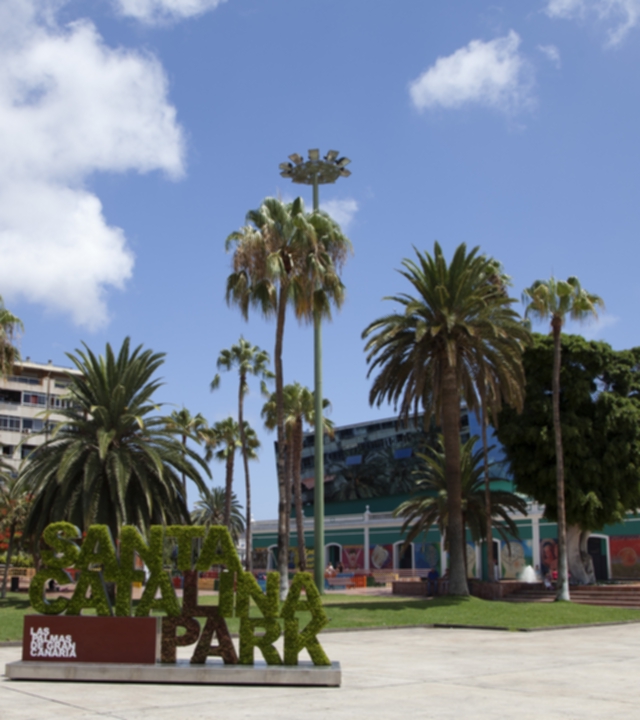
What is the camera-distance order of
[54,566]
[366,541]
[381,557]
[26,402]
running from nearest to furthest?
[54,566] < [381,557] < [366,541] < [26,402]

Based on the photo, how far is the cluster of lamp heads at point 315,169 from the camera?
3409 centimetres

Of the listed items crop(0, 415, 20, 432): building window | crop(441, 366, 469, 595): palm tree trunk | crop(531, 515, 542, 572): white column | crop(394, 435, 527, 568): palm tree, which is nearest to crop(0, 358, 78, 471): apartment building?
crop(0, 415, 20, 432): building window

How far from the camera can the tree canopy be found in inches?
1567

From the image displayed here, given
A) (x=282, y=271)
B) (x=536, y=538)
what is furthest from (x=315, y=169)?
(x=536, y=538)

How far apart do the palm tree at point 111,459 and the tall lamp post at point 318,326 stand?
457 cm

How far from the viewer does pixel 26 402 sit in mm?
87562

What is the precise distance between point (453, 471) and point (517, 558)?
25.4 metres

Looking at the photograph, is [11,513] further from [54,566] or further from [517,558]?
[517,558]

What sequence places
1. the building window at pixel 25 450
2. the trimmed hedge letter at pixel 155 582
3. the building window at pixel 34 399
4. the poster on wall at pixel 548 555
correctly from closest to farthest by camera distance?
the trimmed hedge letter at pixel 155 582 < the poster on wall at pixel 548 555 < the building window at pixel 25 450 < the building window at pixel 34 399

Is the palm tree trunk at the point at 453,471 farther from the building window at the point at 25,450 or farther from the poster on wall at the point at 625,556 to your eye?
the building window at the point at 25,450

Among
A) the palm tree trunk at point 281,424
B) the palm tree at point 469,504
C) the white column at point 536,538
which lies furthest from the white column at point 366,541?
the palm tree trunk at point 281,424

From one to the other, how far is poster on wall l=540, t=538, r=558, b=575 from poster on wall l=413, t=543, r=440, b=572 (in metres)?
9.35

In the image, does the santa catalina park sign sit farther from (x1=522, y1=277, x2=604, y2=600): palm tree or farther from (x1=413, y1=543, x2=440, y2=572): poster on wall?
(x1=413, y1=543, x2=440, y2=572): poster on wall

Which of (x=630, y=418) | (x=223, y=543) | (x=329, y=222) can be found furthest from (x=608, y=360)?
(x=223, y=543)
